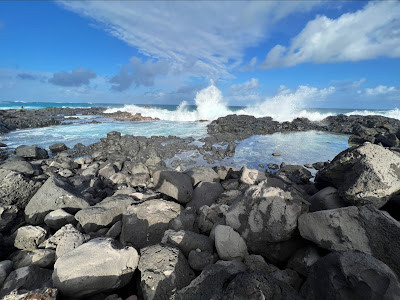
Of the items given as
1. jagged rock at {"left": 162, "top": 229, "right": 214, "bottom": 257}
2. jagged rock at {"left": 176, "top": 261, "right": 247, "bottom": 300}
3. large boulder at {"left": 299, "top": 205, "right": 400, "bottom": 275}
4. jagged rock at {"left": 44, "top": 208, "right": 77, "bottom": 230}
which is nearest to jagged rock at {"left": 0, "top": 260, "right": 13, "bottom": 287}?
jagged rock at {"left": 44, "top": 208, "right": 77, "bottom": 230}

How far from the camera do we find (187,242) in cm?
311

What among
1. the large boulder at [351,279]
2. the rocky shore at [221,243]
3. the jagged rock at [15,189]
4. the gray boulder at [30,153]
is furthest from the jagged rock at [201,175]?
the gray boulder at [30,153]

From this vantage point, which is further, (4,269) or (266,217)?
(266,217)

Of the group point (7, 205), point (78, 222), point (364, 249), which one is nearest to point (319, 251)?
point (364, 249)

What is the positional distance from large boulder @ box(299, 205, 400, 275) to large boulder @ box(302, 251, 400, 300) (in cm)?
59

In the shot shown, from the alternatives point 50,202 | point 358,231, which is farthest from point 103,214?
point 358,231

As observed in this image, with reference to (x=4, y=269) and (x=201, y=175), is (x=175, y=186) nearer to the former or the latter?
(x=201, y=175)

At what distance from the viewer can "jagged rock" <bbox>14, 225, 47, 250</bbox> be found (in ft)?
11.5

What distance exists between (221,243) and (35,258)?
281 centimetres

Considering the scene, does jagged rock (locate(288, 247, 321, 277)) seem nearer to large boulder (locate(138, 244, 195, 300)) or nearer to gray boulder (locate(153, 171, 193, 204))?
large boulder (locate(138, 244, 195, 300))

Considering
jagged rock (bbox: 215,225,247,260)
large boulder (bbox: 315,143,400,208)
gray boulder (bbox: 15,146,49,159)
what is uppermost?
large boulder (bbox: 315,143,400,208)

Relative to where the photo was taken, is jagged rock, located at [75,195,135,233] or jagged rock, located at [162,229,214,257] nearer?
jagged rock, located at [162,229,214,257]

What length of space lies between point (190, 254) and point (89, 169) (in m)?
7.98

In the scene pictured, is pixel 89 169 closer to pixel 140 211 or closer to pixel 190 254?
pixel 140 211
